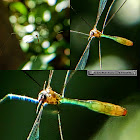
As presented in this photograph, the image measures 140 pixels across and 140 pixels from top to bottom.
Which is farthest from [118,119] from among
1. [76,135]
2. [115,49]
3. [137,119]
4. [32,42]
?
[32,42]

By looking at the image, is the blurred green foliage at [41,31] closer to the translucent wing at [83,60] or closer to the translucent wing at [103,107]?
the translucent wing at [83,60]

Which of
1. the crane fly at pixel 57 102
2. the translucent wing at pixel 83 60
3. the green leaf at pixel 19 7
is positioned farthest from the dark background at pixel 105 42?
the green leaf at pixel 19 7

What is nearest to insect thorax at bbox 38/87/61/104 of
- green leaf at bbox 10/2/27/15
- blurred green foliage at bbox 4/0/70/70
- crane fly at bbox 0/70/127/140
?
crane fly at bbox 0/70/127/140

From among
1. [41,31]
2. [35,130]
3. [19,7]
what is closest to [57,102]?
[35,130]

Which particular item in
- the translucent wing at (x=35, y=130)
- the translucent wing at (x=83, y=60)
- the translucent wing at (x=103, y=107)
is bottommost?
the translucent wing at (x=35, y=130)

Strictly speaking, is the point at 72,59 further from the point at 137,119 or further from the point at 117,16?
the point at 137,119

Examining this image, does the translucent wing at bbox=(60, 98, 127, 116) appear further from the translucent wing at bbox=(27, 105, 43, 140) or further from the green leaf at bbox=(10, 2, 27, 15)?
the green leaf at bbox=(10, 2, 27, 15)

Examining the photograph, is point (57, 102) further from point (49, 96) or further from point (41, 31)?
point (41, 31)
